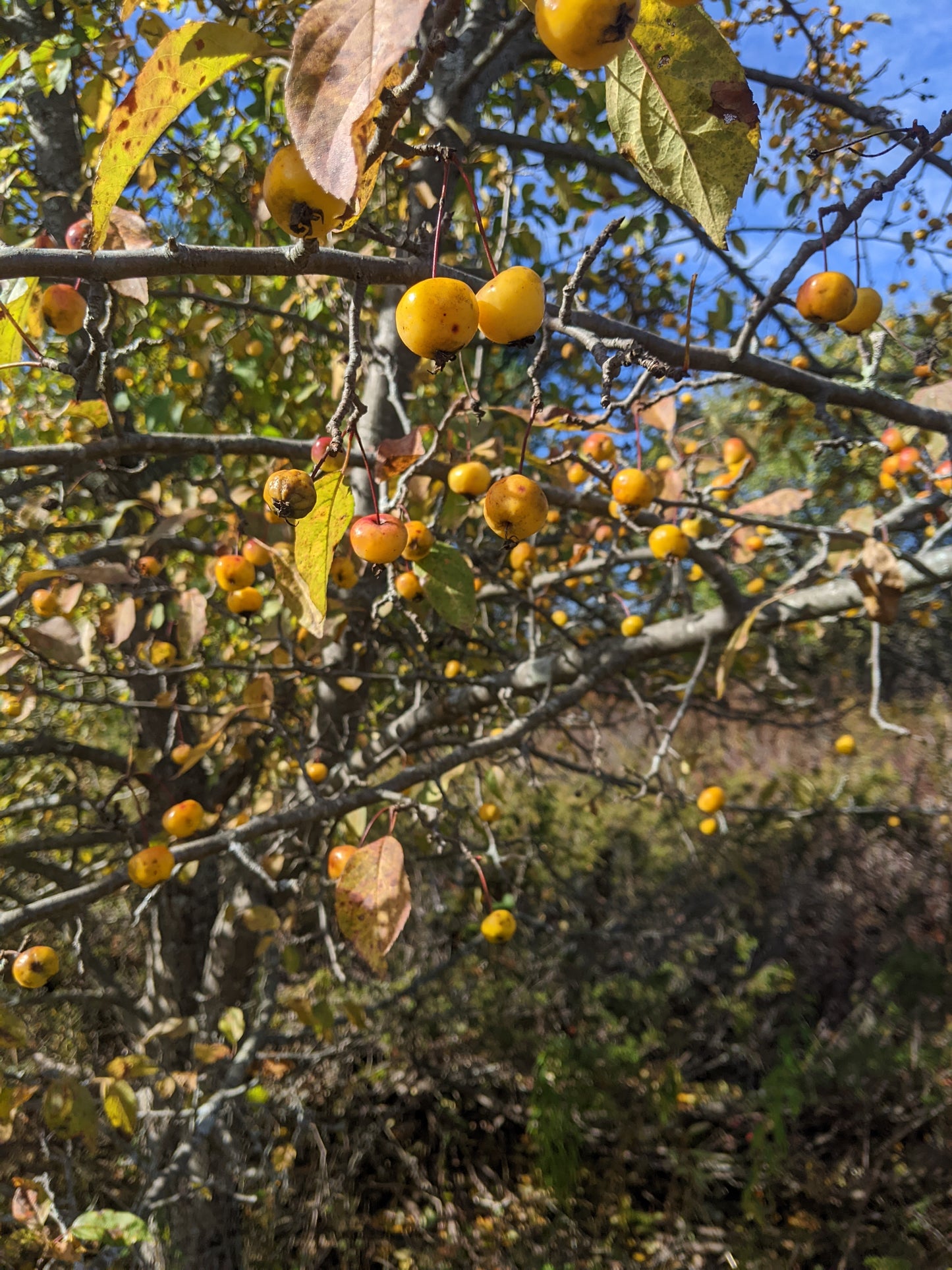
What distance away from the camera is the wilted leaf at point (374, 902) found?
1622 mm

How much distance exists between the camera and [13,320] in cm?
135

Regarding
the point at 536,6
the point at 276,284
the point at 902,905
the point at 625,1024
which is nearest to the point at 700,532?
the point at 536,6

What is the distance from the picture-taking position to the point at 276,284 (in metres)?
3.79

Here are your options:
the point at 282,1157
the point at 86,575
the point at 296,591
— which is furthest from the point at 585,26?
the point at 282,1157

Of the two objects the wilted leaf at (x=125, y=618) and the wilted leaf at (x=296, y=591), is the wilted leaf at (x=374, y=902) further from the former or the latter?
the wilted leaf at (x=125, y=618)

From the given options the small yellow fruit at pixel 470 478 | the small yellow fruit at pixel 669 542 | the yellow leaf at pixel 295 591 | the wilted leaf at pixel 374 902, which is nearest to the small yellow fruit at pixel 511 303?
the yellow leaf at pixel 295 591

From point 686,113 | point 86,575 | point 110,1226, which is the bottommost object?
point 110,1226

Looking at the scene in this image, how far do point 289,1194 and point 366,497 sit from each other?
3832mm

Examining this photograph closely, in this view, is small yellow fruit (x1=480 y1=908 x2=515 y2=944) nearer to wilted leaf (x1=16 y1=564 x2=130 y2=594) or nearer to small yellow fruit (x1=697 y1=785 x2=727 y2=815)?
small yellow fruit (x1=697 y1=785 x2=727 y2=815)

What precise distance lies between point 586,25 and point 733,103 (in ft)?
0.63

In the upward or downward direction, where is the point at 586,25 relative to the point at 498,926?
upward

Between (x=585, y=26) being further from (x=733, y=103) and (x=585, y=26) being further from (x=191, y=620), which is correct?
(x=191, y=620)

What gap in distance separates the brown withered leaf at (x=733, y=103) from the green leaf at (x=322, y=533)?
688 millimetres

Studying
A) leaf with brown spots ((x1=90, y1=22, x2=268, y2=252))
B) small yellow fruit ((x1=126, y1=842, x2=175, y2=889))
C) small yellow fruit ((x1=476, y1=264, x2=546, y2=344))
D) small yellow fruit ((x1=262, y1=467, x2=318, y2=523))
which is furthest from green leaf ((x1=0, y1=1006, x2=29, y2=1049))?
small yellow fruit ((x1=476, y1=264, x2=546, y2=344))
